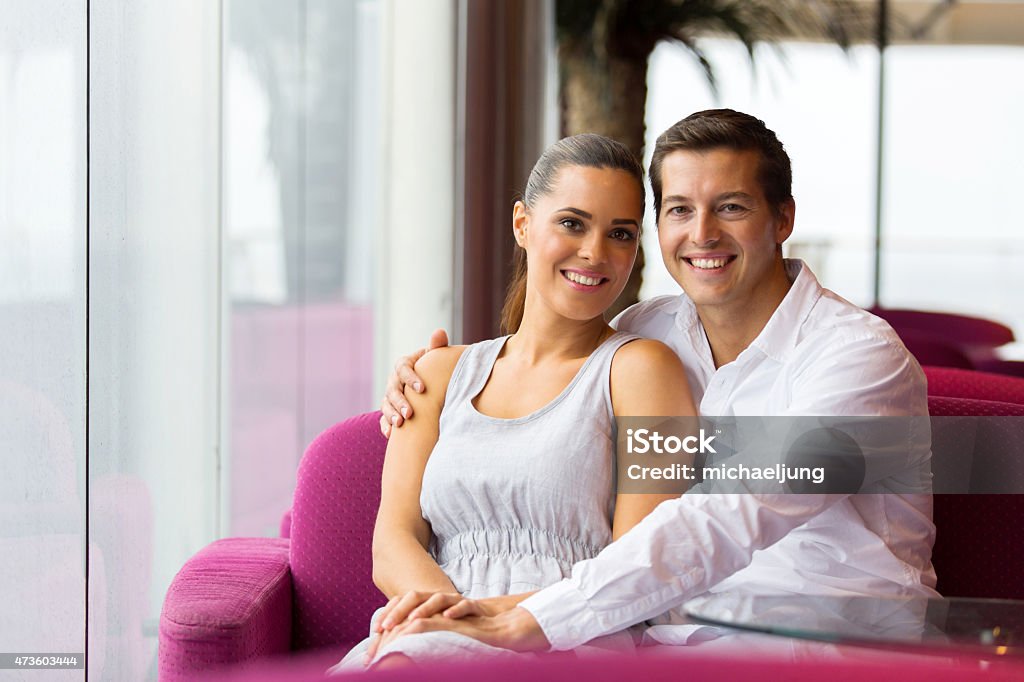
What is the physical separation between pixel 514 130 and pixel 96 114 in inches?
103

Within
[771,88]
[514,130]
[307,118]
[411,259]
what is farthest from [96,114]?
[771,88]

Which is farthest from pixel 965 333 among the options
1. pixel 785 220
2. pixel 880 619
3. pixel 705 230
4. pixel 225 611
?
pixel 225 611

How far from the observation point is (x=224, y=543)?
1.84 meters

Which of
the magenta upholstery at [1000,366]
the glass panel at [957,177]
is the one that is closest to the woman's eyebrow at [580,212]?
the magenta upholstery at [1000,366]

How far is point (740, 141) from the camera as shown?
1.60 m

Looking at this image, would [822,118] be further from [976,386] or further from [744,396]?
[744,396]

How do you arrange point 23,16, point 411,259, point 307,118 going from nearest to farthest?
point 23,16 < point 307,118 < point 411,259

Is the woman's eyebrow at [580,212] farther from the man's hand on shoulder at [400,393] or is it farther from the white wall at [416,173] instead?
the white wall at [416,173]

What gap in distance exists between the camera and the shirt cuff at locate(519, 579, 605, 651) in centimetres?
140

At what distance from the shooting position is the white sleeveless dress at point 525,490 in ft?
5.14

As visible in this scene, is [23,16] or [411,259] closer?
[23,16]

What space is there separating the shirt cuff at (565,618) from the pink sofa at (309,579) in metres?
0.29

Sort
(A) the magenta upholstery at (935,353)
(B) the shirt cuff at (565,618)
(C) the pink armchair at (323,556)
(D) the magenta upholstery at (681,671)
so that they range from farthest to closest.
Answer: (A) the magenta upholstery at (935,353) < (C) the pink armchair at (323,556) < (B) the shirt cuff at (565,618) < (D) the magenta upholstery at (681,671)

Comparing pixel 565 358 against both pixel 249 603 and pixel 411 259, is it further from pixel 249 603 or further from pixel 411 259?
pixel 411 259
